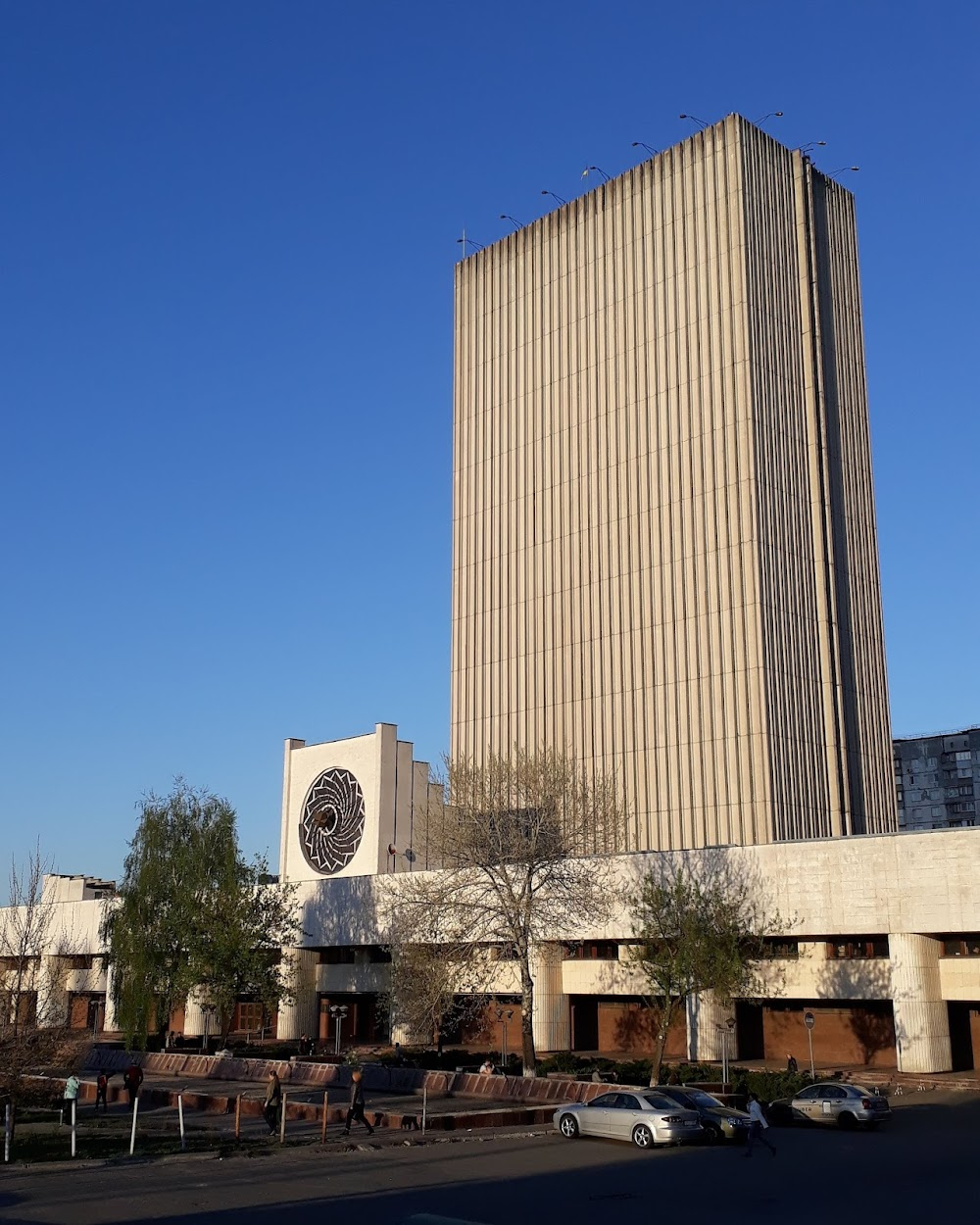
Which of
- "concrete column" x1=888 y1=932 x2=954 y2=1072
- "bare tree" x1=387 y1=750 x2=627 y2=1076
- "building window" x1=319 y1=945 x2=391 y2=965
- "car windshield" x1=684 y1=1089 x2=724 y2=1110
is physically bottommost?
"car windshield" x1=684 y1=1089 x2=724 y2=1110

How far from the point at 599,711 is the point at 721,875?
24.2 meters

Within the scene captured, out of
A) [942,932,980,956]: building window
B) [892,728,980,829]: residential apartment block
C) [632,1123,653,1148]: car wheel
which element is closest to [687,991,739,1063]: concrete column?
[942,932,980,956]: building window

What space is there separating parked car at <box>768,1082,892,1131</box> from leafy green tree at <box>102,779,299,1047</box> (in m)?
29.6

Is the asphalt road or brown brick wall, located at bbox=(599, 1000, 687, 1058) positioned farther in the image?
brown brick wall, located at bbox=(599, 1000, 687, 1058)

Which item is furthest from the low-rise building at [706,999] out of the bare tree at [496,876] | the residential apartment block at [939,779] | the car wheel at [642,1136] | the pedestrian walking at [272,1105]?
the residential apartment block at [939,779]

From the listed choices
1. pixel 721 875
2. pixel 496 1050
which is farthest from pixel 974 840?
pixel 496 1050

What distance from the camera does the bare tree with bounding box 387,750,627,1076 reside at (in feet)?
151

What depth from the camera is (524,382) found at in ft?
279

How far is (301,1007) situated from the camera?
70.2 m

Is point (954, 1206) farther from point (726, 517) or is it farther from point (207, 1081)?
point (726, 517)

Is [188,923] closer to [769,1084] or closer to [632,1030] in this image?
[632,1030]

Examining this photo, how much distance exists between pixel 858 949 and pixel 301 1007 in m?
34.1

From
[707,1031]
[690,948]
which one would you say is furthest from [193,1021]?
[690,948]

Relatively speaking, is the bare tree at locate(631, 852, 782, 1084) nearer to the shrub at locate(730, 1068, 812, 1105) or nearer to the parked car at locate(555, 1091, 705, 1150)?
the shrub at locate(730, 1068, 812, 1105)
